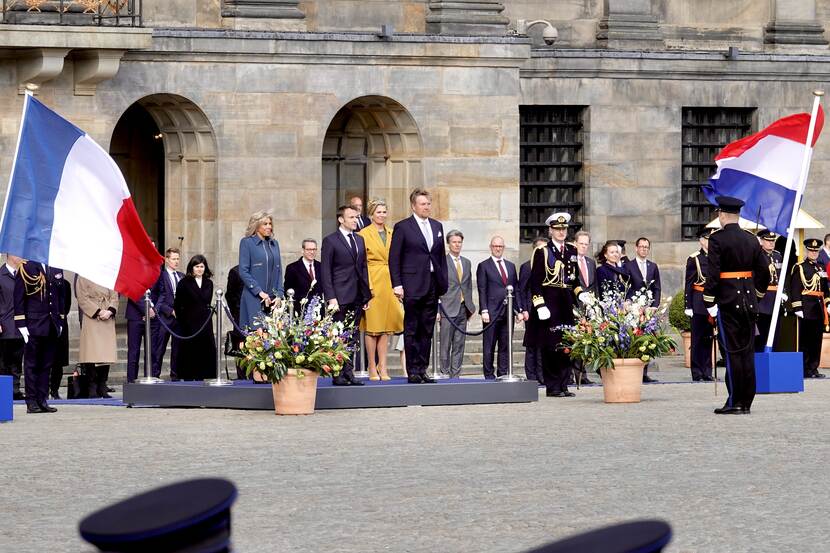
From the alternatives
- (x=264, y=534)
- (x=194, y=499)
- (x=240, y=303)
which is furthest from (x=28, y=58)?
(x=194, y=499)

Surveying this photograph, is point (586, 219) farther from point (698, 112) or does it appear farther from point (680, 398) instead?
point (680, 398)

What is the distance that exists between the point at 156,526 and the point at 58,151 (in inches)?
502

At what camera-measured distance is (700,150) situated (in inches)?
1078

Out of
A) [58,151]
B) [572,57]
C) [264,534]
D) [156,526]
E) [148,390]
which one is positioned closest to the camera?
[156,526]

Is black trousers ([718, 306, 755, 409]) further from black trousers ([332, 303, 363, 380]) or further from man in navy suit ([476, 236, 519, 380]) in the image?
man in navy suit ([476, 236, 519, 380])

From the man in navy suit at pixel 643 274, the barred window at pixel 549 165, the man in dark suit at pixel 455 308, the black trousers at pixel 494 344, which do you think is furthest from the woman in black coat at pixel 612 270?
the barred window at pixel 549 165

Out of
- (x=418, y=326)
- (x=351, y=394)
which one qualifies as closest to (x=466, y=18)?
(x=418, y=326)

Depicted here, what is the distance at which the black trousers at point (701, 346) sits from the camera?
2000 centimetres

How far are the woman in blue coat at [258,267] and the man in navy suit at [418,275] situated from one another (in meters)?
2.20

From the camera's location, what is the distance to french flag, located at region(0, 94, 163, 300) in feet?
47.3

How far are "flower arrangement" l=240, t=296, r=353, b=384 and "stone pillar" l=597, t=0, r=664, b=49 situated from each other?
12981mm

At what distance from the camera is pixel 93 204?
583 inches

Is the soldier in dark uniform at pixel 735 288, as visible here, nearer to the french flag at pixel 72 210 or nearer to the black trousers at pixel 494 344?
the black trousers at pixel 494 344

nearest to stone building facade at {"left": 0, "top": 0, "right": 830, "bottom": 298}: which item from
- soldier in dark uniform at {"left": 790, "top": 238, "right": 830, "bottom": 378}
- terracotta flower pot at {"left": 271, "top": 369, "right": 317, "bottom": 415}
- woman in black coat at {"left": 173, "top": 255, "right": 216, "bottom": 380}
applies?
woman in black coat at {"left": 173, "top": 255, "right": 216, "bottom": 380}
